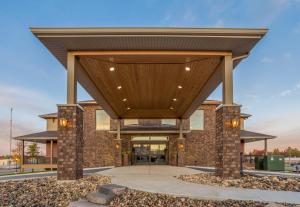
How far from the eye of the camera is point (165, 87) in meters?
16.4

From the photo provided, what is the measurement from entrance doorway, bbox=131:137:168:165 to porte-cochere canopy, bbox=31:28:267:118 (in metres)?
9.81

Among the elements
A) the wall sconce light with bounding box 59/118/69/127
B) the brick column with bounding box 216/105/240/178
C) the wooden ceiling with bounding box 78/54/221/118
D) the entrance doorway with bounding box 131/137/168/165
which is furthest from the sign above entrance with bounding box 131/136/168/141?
the wall sconce light with bounding box 59/118/69/127

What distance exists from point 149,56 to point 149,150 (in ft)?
51.9

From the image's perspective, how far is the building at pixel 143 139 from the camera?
25.3m

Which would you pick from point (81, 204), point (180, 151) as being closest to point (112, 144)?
point (180, 151)

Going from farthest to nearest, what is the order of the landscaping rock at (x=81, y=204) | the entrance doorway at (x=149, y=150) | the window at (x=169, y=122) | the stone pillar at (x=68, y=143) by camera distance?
1. the window at (x=169, y=122)
2. the entrance doorway at (x=149, y=150)
3. the stone pillar at (x=68, y=143)
4. the landscaping rock at (x=81, y=204)

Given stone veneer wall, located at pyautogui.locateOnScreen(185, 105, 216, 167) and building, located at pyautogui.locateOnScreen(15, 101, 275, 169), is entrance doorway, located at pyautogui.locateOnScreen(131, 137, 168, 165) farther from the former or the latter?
stone veneer wall, located at pyautogui.locateOnScreen(185, 105, 216, 167)

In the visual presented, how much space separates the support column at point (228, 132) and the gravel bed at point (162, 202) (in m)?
3.48

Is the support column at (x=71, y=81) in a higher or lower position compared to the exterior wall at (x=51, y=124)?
higher

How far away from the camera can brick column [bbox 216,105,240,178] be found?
10602mm

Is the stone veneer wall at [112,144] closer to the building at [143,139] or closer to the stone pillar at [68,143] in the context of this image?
the building at [143,139]

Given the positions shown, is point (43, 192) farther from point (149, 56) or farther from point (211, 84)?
point (211, 84)

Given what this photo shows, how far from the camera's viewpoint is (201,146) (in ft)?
87.3

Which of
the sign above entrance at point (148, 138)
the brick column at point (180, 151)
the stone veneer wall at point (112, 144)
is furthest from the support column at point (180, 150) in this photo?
the stone veneer wall at point (112, 144)
